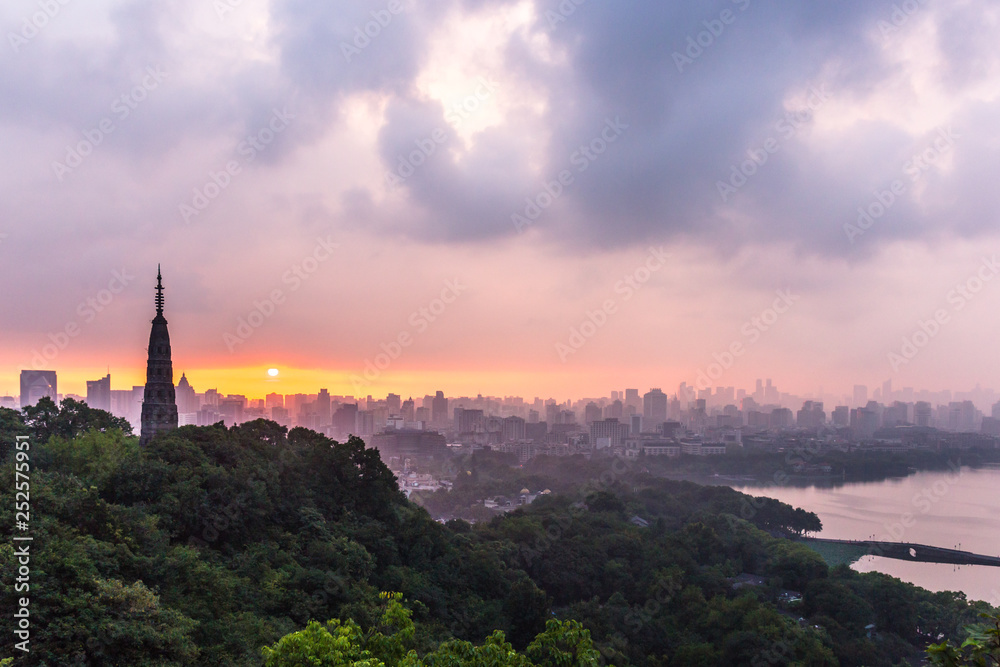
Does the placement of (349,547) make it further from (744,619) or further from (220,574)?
(744,619)

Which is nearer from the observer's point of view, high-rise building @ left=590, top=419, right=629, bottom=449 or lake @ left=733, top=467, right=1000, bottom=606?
lake @ left=733, top=467, right=1000, bottom=606

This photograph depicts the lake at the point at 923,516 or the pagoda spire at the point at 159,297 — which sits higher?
the pagoda spire at the point at 159,297

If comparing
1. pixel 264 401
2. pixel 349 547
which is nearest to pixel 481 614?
pixel 349 547

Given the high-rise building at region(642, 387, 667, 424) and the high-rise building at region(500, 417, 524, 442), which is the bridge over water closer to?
the high-rise building at region(500, 417, 524, 442)

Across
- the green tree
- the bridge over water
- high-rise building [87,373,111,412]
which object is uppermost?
high-rise building [87,373,111,412]

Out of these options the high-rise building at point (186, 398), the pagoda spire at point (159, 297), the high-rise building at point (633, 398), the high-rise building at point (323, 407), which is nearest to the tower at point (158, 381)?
the pagoda spire at point (159, 297)

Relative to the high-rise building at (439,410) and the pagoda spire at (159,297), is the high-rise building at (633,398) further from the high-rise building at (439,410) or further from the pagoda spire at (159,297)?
the pagoda spire at (159,297)

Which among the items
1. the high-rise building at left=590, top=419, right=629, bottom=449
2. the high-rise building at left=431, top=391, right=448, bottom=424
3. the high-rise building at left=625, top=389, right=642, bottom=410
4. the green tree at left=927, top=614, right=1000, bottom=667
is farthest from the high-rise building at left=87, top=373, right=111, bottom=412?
the high-rise building at left=625, top=389, right=642, bottom=410
